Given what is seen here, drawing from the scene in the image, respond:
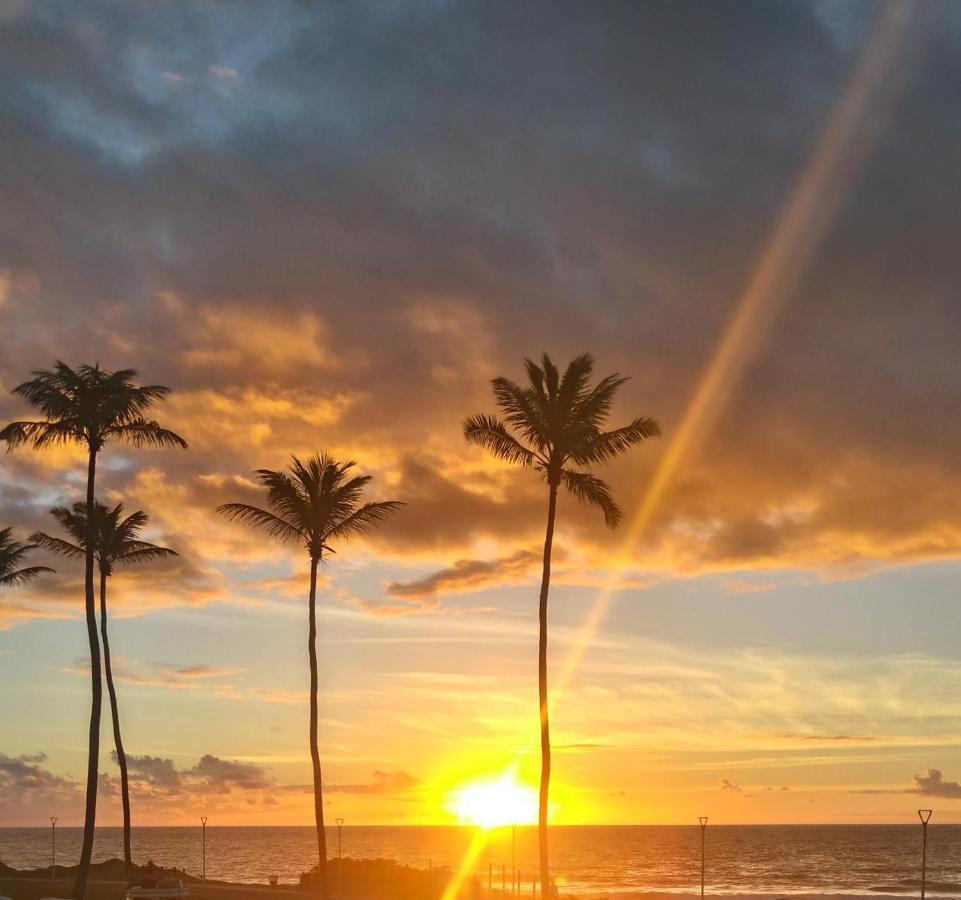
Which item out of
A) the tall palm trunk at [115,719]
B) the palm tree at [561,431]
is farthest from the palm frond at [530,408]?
the tall palm trunk at [115,719]

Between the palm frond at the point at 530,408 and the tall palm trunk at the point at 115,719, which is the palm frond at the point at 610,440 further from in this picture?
the tall palm trunk at the point at 115,719

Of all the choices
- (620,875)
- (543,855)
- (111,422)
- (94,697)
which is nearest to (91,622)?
(94,697)

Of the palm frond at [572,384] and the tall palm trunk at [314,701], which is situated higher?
the palm frond at [572,384]

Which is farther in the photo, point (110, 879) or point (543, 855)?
point (110, 879)

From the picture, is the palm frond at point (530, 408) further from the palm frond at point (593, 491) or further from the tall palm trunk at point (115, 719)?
the tall palm trunk at point (115, 719)

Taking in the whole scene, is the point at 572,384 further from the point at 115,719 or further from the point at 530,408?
the point at 115,719

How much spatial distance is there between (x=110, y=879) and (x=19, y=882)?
5.49 metres

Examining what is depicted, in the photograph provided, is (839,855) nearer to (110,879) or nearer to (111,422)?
(110,879)

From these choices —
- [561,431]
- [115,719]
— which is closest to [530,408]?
[561,431]

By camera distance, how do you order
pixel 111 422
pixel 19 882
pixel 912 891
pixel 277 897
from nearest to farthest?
pixel 111 422 < pixel 277 897 < pixel 19 882 < pixel 912 891

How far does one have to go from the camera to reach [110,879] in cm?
7206

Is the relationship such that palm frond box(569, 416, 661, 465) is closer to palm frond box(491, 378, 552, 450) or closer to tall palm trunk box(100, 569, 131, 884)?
palm frond box(491, 378, 552, 450)

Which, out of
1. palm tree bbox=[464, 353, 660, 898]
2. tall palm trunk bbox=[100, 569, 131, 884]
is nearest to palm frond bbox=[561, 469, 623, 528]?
palm tree bbox=[464, 353, 660, 898]

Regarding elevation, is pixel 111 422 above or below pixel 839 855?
above
